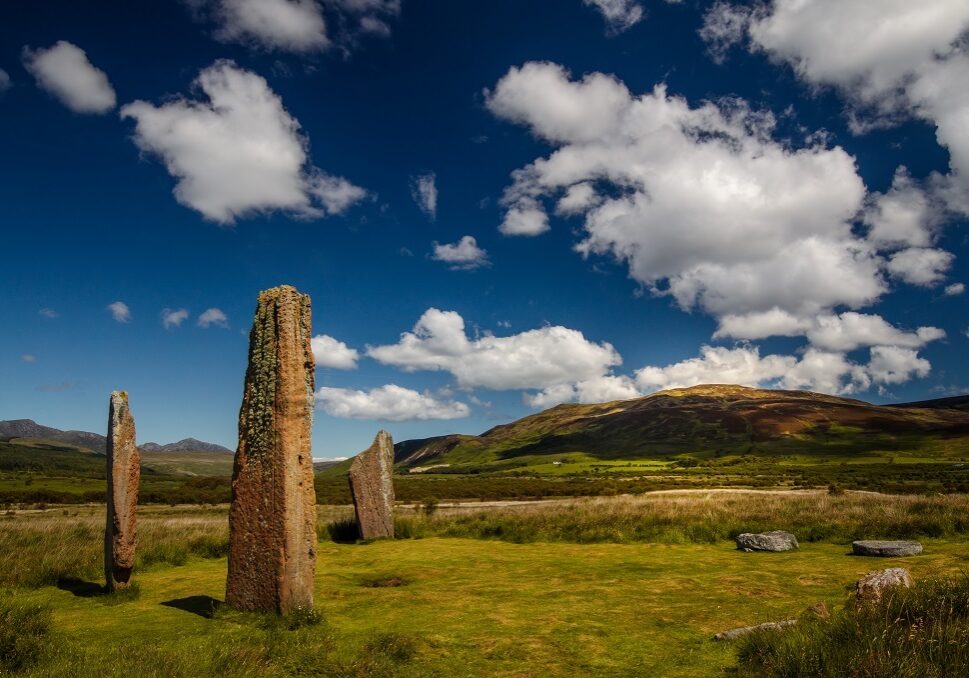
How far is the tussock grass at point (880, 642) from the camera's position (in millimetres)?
4988

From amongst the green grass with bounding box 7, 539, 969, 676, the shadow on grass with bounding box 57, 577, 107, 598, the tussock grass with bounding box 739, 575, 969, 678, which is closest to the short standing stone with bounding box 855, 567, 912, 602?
the tussock grass with bounding box 739, 575, 969, 678

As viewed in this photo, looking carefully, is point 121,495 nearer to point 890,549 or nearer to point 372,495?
point 372,495

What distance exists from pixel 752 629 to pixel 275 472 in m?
8.10

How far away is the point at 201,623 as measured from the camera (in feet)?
31.1

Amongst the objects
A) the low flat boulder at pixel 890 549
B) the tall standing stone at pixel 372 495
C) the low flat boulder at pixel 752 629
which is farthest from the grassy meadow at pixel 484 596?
the tall standing stone at pixel 372 495

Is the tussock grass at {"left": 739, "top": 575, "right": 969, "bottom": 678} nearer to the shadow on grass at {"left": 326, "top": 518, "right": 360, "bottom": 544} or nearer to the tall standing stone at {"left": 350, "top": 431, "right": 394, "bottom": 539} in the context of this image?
the tall standing stone at {"left": 350, "top": 431, "right": 394, "bottom": 539}

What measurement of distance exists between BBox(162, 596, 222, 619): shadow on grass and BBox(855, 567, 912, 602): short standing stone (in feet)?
34.1

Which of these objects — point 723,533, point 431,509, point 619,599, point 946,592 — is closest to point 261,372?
point 619,599

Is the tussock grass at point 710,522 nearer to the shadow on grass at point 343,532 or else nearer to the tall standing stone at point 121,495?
the shadow on grass at point 343,532

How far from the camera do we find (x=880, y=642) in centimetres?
533

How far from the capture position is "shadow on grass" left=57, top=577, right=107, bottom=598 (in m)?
12.1

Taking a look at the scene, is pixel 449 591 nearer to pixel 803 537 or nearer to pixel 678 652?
pixel 678 652

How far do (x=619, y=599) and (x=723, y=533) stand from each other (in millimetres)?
8924

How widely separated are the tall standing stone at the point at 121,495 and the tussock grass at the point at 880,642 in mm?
12385
